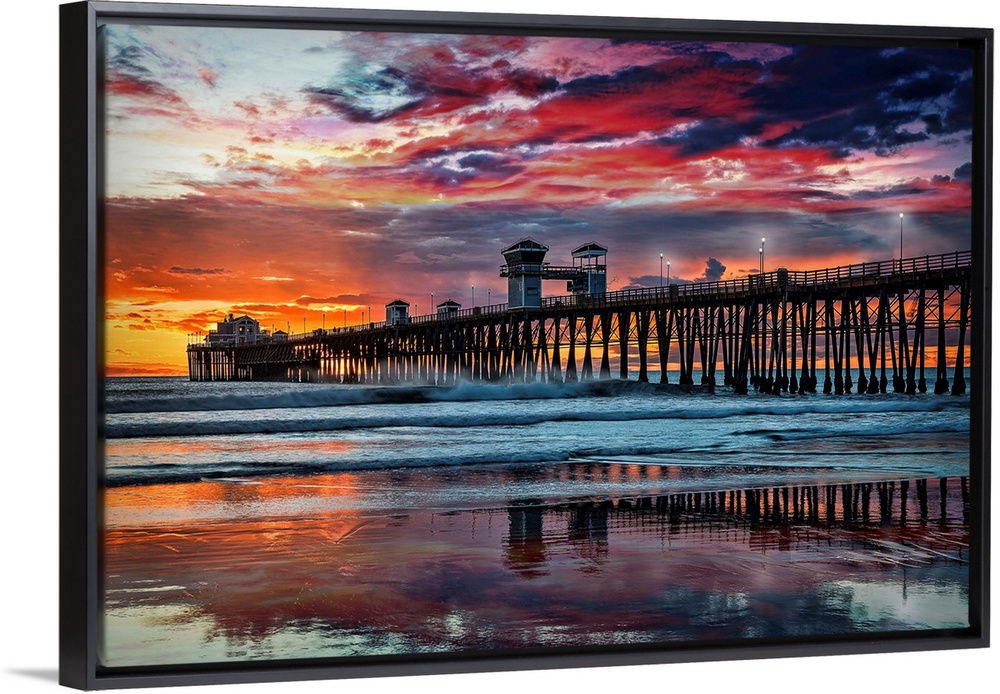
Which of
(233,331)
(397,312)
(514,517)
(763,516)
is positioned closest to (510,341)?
(397,312)

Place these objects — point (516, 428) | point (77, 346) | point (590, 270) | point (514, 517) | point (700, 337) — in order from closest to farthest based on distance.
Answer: point (77, 346)
point (514, 517)
point (516, 428)
point (590, 270)
point (700, 337)

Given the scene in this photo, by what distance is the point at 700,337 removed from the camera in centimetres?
951

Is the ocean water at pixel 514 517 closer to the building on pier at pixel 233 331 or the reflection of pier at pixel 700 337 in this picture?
the reflection of pier at pixel 700 337

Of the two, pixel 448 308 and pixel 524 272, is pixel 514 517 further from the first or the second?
pixel 524 272

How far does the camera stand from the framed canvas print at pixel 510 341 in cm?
750

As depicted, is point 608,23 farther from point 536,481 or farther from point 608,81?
point 536,481

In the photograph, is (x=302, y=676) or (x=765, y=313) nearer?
(x=302, y=676)

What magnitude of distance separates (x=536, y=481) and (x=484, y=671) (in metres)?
1.47

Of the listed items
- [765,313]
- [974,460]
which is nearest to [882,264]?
[765,313]

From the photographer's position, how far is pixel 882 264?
908 centimetres

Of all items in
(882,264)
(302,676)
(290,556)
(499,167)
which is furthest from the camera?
(882,264)

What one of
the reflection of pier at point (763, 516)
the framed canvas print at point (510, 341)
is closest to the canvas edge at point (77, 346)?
the framed canvas print at point (510, 341)

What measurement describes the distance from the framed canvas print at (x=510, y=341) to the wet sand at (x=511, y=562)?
2cm

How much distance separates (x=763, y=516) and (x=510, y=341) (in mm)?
2219
